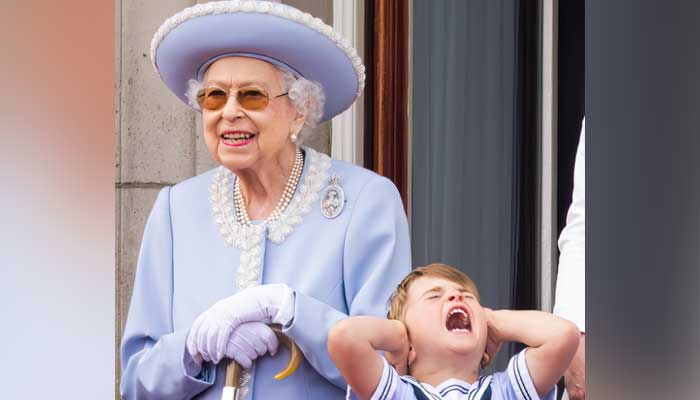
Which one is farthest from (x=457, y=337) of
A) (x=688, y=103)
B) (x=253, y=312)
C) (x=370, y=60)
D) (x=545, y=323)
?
(x=370, y=60)

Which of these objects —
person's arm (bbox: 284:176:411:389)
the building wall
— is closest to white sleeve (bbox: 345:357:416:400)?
person's arm (bbox: 284:176:411:389)

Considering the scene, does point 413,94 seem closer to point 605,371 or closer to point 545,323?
point 545,323

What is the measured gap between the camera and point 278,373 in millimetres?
2322

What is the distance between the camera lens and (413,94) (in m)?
3.42

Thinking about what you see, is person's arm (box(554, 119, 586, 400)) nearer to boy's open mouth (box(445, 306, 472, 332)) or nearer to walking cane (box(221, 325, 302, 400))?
boy's open mouth (box(445, 306, 472, 332))

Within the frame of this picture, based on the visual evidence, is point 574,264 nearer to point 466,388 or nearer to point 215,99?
point 466,388

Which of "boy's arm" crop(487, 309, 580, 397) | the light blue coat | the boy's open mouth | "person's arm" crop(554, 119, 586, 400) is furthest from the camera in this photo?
the light blue coat

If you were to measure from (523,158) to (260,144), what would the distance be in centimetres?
→ 105

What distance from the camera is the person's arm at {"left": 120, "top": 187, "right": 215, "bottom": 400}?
7.65 ft

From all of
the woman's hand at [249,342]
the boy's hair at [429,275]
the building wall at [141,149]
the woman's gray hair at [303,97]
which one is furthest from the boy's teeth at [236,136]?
the building wall at [141,149]

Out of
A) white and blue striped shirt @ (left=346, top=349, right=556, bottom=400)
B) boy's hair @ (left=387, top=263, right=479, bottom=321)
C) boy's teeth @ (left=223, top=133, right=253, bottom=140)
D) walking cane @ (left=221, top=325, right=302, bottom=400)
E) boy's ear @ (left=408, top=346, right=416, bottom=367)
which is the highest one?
boy's teeth @ (left=223, top=133, right=253, bottom=140)

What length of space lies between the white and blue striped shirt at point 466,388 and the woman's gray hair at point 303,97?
2.80ft

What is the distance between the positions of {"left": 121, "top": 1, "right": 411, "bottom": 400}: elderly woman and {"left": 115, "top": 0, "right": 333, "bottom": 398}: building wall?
1.28 metres

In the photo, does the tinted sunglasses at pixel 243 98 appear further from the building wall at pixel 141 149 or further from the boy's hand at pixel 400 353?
the building wall at pixel 141 149
